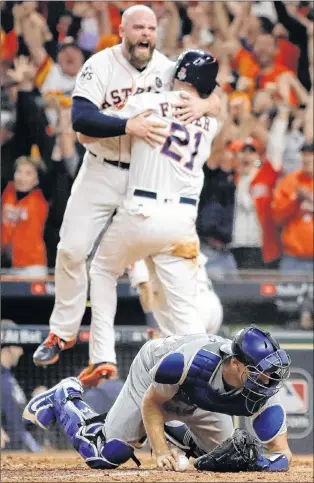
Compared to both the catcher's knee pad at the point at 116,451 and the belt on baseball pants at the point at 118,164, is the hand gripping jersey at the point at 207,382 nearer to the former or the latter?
the catcher's knee pad at the point at 116,451

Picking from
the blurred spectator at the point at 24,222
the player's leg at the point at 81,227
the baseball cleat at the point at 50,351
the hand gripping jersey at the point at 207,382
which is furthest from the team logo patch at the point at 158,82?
the blurred spectator at the point at 24,222

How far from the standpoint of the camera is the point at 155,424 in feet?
17.7

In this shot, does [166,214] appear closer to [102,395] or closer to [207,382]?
[207,382]

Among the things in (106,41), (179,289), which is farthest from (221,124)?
(179,289)

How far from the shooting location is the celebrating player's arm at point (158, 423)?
530cm

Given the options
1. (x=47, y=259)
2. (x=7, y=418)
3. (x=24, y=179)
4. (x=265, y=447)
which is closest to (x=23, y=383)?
(x=7, y=418)

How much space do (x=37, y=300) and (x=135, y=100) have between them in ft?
10.9

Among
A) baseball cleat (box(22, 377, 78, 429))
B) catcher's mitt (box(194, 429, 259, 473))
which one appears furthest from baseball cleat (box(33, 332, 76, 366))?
catcher's mitt (box(194, 429, 259, 473))

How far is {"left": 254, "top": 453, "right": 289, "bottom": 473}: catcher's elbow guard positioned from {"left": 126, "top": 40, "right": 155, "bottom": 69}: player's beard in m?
2.79

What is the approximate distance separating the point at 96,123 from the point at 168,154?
0.55 m

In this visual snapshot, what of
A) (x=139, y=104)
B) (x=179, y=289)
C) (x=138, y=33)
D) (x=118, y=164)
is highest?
(x=138, y=33)

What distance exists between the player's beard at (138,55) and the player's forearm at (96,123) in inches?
18.5

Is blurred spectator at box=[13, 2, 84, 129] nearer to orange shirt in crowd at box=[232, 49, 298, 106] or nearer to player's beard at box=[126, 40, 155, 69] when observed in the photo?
orange shirt in crowd at box=[232, 49, 298, 106]

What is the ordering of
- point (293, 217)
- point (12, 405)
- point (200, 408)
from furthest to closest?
point (293, 217)
point (12, 405)
point (200, 408)
